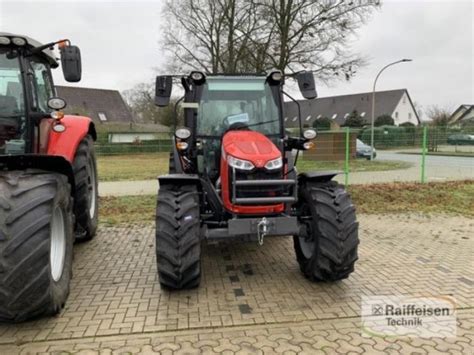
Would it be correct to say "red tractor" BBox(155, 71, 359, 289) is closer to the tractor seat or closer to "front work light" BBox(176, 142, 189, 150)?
"front work light" BBox(176, 142, 189, 150)

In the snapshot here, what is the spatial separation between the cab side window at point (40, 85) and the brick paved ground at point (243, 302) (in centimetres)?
190

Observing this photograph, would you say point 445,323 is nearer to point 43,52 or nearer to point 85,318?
point 85,318

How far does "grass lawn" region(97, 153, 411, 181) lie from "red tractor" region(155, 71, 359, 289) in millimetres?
8570

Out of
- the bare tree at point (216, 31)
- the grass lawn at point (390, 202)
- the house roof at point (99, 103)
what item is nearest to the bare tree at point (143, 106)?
the house roof at point (99, 103)

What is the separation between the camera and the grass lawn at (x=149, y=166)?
14.7 metres

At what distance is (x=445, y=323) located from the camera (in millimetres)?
3553

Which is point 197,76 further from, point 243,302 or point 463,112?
point 463,112

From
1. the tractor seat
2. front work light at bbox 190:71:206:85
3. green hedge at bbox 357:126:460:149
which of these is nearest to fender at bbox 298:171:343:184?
front work light at bbox 190:71:206:85

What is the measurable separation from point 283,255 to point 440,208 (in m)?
4.89

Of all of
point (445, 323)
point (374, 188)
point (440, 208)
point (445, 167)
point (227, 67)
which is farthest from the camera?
point (227, 67)

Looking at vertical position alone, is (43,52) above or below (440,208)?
above

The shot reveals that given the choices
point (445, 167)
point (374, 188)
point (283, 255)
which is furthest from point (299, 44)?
point (283, 255)

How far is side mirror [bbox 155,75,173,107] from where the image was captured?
489 cm

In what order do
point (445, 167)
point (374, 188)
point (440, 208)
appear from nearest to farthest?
1. point (440, 208)
2. point (374, 188)
3. point (445, 167)
